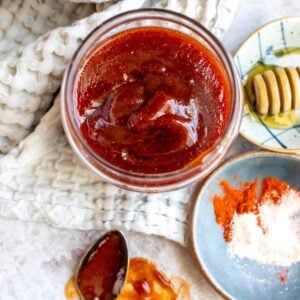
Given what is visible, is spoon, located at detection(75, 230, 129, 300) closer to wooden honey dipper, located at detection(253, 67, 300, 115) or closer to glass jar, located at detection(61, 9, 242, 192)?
glass jar, located at detection(61, 9, 242, 192)

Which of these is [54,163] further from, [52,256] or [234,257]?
[234,257]

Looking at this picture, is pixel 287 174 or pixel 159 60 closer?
pixel 159 60

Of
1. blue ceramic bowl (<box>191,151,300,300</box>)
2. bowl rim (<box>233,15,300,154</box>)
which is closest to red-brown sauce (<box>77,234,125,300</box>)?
blue ceramic bowl (<box>191,151,300,300</box>)

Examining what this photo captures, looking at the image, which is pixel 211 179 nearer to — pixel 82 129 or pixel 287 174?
pixel 287 174

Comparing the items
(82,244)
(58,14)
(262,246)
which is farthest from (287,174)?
(58,14)

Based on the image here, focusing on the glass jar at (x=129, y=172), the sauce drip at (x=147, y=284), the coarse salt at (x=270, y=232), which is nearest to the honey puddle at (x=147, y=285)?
the sauce drip at (x=147, y=284)

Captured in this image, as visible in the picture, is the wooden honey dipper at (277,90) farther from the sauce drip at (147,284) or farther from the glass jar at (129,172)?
the sauce drip at (147,284)
